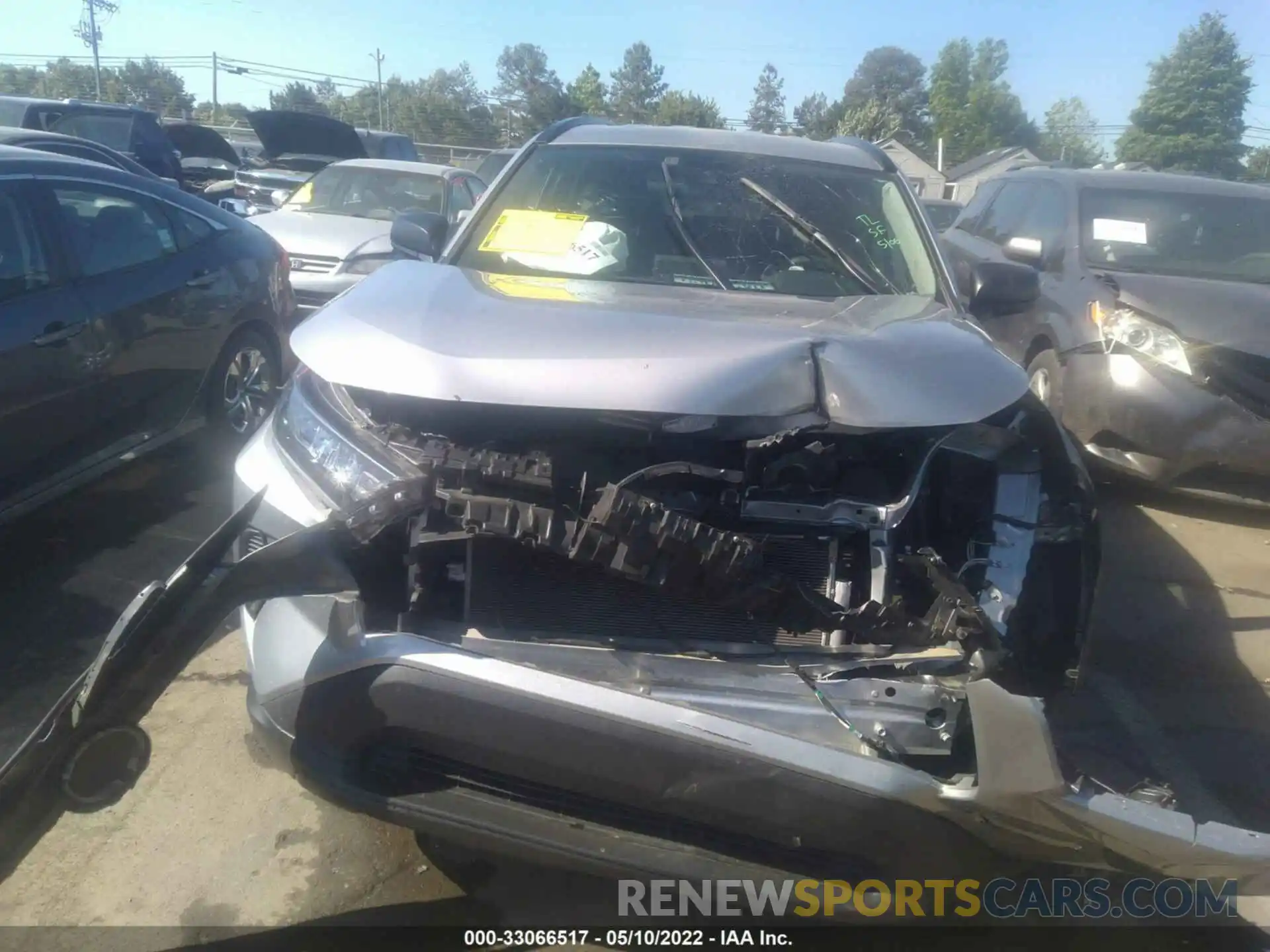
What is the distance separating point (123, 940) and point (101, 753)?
0.67m

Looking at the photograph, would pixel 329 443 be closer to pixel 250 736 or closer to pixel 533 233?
pixel 250 736

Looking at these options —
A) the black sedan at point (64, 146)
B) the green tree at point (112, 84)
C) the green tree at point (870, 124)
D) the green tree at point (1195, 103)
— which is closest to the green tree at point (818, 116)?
the green tree at point (870, 124)

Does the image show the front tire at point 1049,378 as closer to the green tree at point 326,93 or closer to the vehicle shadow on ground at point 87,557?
the vehicle shadow on ground at point 87,557

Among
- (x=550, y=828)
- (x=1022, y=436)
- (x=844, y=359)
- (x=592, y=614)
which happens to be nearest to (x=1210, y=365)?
(x=1022, y=436)

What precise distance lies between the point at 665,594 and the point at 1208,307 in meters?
4.22

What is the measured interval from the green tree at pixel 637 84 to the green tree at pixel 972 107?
18.7 m

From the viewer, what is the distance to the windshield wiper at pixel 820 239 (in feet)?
11.2

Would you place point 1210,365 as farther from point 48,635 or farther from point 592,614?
point 48,635

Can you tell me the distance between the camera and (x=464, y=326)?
2404 millimetres

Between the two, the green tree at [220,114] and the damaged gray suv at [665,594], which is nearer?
the damaged gray suv at [665,594]

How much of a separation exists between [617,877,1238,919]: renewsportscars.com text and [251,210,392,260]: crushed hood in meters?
7.04

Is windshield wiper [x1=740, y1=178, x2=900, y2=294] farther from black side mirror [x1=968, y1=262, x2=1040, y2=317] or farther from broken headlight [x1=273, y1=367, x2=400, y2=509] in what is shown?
broken headlight [x1=273, y1=367, x2=400, y2=509]

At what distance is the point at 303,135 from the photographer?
13.2 metres

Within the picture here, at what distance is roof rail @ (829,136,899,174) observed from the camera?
13.5 feet
